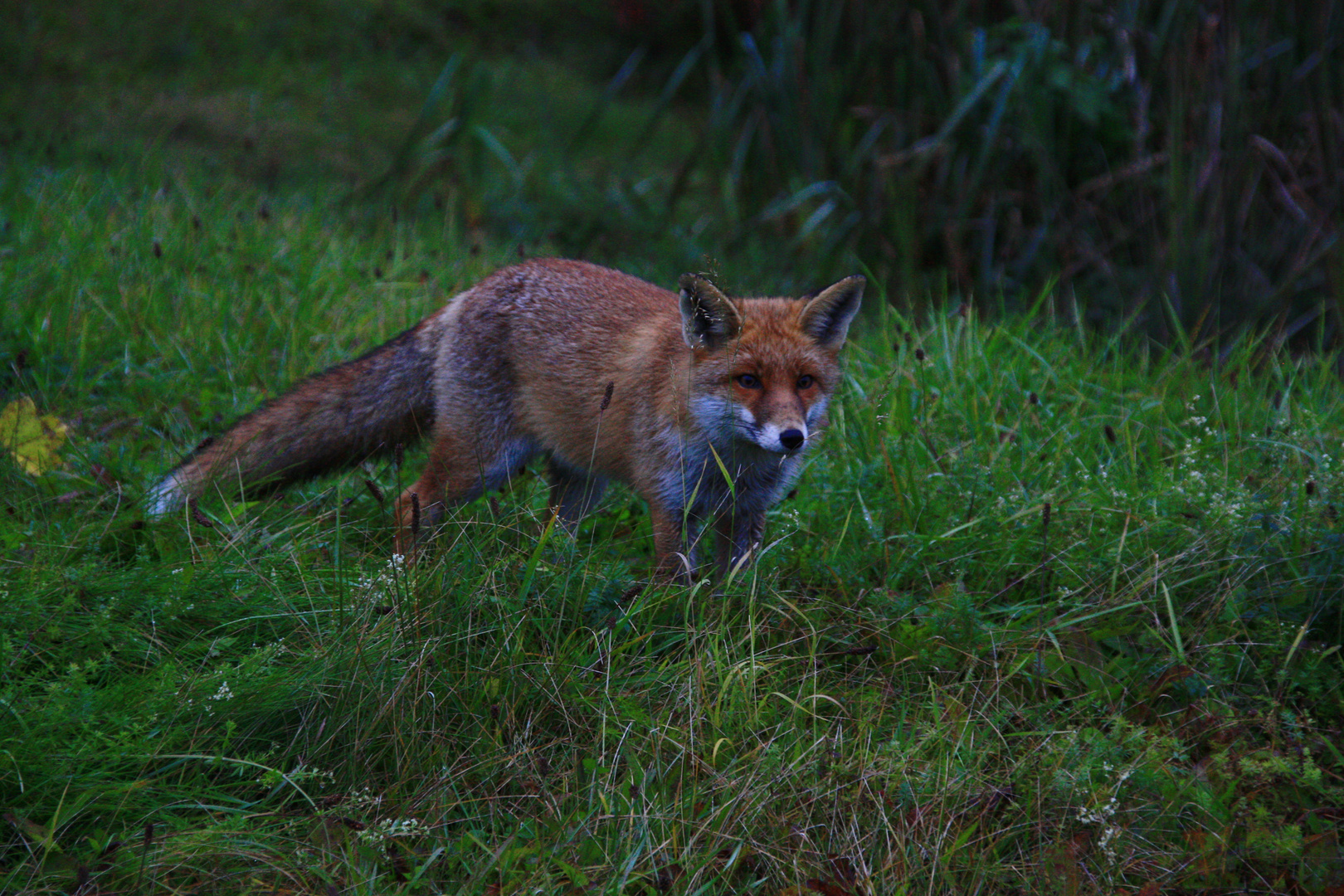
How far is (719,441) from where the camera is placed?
371cm

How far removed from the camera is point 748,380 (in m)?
3.63

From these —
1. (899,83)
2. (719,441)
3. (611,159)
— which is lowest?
(611,159)

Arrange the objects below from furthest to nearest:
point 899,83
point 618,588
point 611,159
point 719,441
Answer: point 611,159
point 899,83
point 719,441
point 618,588

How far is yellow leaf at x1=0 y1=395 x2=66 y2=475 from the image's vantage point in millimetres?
3775

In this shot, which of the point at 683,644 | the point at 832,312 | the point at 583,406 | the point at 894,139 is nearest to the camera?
the point at 683,644

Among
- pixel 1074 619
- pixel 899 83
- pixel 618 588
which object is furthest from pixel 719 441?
pixel 899 83

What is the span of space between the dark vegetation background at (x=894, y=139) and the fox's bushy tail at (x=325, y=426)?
3.39 meters

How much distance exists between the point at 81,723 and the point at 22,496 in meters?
1.40

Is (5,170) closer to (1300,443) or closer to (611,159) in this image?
(611,159)

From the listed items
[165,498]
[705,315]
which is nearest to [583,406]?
[705,315]

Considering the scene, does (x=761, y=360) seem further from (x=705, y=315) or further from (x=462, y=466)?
(x=462, y=466)

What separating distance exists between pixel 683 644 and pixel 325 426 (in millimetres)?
1808

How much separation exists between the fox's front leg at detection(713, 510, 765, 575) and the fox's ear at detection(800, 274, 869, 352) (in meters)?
0.70

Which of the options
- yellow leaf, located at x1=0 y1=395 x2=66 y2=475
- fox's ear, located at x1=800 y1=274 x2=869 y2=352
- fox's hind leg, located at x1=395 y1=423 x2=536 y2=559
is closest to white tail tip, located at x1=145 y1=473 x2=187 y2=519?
yellow leaf, located at x1=0 y1=395 x2=66 y2=475
